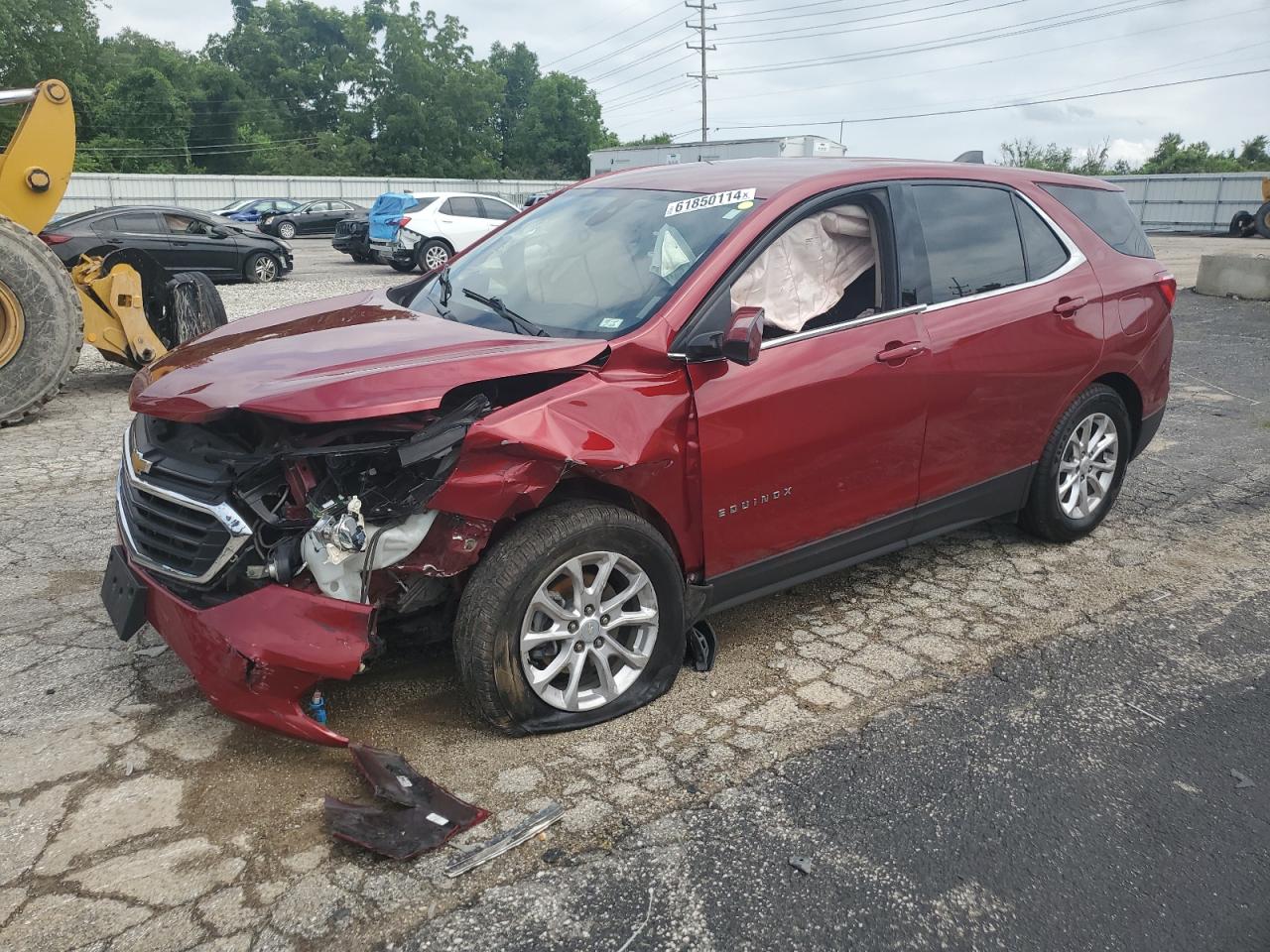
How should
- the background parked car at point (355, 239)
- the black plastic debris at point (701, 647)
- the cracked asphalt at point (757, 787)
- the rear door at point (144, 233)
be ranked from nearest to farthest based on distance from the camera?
the cracked asphalt at point (757, 787)
the black plastic debris at point (701, 647)
the rear door at point (144, 233)
the background parked car at point (355, 239)

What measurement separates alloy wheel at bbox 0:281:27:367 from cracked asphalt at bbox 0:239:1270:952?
3.15 m

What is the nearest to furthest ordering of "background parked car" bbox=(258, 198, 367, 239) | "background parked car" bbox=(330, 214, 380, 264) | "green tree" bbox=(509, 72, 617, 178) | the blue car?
"background parked car" bbox=(330, 214, 380, 264) < "background parked car" bbox=(258, 198, 367, 239) < the blue car < "green tree" bbox=(509, 72, 617, 178)

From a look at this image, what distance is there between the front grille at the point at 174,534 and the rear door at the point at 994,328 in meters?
2.69

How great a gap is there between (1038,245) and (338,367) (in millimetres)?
3246

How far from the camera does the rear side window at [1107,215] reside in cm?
492

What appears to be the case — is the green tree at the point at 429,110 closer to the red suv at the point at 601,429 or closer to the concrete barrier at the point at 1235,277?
the concrete barrier at the point at 1235,277

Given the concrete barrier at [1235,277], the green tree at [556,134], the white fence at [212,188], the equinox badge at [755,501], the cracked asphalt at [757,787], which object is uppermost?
the green tree at [556,134]

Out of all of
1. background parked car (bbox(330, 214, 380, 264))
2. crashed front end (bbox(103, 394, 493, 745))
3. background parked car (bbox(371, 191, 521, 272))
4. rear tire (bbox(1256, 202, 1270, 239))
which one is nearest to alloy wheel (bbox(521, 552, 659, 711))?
crashed front end (bbox(103, 394, 493, 745))

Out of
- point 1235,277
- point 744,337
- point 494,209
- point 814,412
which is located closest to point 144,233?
point 494,209

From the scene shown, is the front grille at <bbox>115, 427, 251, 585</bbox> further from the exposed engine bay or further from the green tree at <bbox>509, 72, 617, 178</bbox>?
the green tree at <bbox>509, 72, 617, 178</bbox>

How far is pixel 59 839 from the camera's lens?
8.97 ft

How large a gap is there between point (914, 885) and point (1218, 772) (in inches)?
48.8

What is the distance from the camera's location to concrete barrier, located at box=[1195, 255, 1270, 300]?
14.6 m

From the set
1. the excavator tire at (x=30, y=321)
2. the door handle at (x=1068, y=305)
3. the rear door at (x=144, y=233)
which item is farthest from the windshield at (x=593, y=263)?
the rear door at (x=144, y=233)
